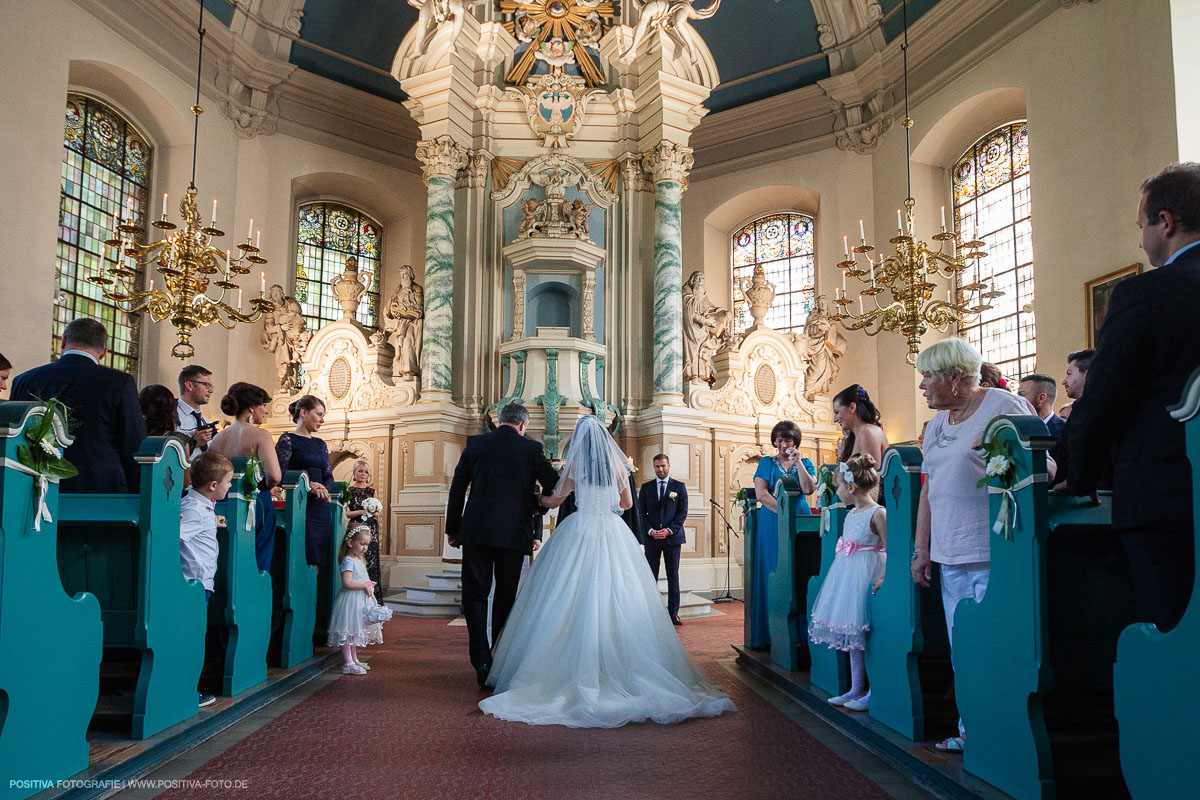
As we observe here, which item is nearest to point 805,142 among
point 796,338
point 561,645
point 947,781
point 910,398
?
point 796,338

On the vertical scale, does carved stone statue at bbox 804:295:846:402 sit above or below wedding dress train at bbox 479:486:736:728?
above

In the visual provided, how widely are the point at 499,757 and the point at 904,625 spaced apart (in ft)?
5.76

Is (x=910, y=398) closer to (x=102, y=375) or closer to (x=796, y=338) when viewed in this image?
(x=796, y=338)

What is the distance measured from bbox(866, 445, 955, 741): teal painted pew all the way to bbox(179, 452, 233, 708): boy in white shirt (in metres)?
3.02

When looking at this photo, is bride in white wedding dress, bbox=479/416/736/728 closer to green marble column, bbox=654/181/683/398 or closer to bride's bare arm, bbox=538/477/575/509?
bride's bare arm, bbox=538/477/575/509

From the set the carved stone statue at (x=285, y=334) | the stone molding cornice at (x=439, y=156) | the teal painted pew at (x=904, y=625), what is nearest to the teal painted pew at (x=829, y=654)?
the teal painted pew at (x=904, y=625)

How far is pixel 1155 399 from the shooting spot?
2.42 meters

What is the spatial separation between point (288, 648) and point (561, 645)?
1.94 metres

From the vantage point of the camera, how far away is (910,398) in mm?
13375

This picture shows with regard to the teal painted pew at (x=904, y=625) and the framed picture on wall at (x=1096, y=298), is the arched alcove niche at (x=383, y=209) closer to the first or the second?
the framed picture on wall at (x=1096, y=298)

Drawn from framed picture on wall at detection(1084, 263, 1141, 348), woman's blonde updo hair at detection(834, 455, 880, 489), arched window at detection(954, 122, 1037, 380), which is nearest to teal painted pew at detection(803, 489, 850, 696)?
woman's blonde updo hair at detection(834, 455, 880, 489)

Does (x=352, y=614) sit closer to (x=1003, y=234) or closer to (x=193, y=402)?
(x=193, y=402)

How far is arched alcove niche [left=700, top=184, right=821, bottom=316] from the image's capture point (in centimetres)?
1584

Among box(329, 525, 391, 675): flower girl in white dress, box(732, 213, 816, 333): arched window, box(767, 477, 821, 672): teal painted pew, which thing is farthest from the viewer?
box(732, 213, 816, 333): arched window
